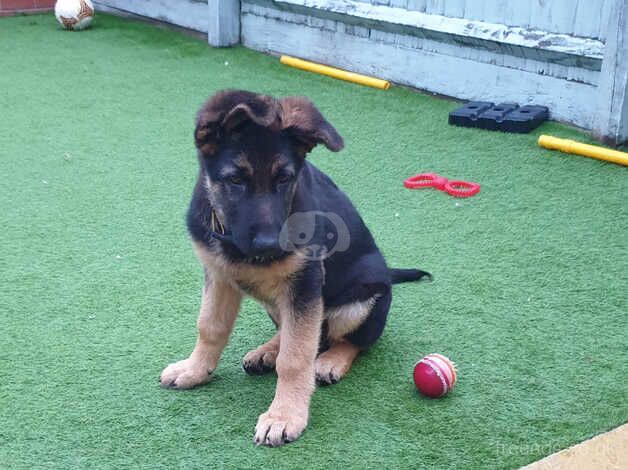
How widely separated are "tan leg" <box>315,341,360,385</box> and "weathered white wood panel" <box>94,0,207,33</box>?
7284 mm

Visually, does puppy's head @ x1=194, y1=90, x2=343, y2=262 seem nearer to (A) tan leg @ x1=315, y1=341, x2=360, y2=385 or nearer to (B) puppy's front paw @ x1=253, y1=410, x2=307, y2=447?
(B) puppy's front paw @ x1=253, y1=410, x2=307, y2=447

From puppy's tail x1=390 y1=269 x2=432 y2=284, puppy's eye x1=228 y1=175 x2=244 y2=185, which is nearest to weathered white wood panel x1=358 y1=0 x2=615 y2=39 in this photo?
puppy's tail x1=390 y1=269 x2=432 y2=284

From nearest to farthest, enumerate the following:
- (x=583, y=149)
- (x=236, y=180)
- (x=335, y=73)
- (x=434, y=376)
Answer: (x=236, y=180), (x=434, y=376), (x=583, y=149), (x=335, y=73)

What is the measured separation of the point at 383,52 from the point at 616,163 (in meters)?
2.94

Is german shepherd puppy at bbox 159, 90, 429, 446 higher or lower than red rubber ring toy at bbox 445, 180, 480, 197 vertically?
higher

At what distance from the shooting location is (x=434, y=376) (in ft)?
11.2

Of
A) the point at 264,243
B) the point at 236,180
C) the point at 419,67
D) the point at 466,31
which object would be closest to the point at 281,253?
the point at 264,243

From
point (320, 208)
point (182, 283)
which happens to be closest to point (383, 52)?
point (182, 283)

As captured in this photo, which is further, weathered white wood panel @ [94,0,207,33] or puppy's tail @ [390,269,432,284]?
weathered white wood panel @ [94,0,207,33]

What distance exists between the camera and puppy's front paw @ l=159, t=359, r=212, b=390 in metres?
3.56

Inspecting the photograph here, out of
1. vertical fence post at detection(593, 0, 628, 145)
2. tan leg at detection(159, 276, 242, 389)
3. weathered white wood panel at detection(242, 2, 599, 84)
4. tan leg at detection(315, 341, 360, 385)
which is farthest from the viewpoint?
weathered white wood panel at detection(242, 2, 599, 84)

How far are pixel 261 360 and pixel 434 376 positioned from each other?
0.76m

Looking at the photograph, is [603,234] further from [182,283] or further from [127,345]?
[127,345]

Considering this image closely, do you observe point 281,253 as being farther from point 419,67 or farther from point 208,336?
point 419,67
